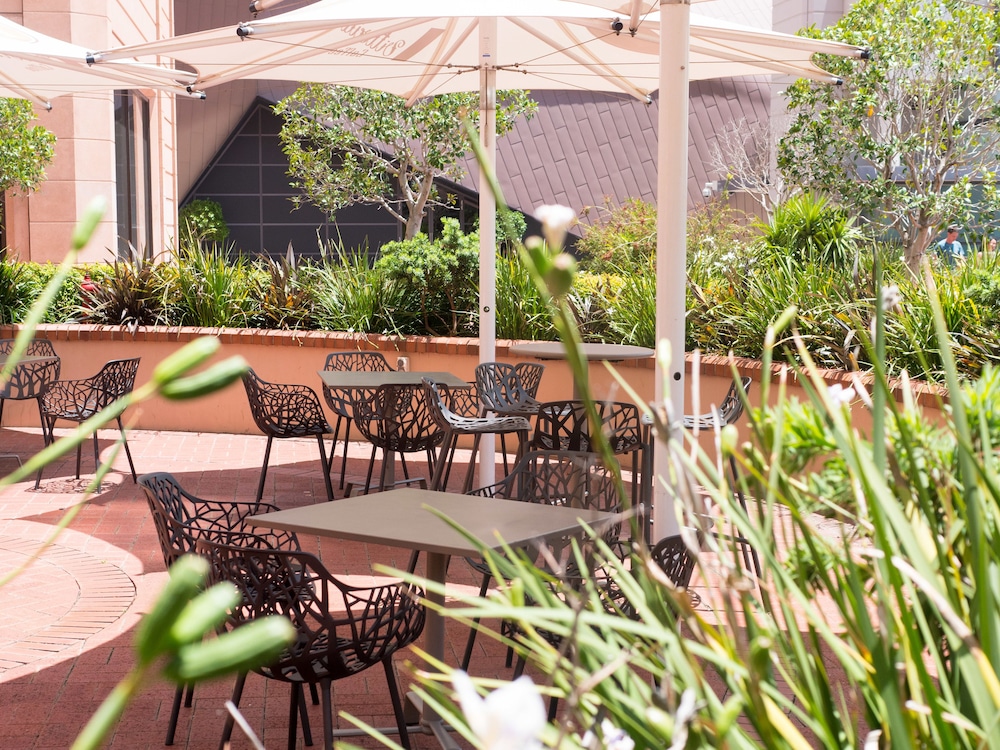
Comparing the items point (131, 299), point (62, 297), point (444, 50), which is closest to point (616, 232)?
point (131, 299)

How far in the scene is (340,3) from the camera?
20.2 feet

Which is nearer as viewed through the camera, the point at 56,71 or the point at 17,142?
the point at 56,71

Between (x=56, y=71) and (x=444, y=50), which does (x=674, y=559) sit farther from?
(x=56, y=71)

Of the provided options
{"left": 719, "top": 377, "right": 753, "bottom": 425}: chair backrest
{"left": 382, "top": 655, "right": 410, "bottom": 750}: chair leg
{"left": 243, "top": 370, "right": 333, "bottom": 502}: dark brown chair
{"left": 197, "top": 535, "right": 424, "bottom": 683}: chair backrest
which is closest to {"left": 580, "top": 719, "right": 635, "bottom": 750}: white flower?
{"left": 197, "top": 535, "right": 424, "bottom": 683}: chair backrest

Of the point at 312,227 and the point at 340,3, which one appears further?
the point at 312,227

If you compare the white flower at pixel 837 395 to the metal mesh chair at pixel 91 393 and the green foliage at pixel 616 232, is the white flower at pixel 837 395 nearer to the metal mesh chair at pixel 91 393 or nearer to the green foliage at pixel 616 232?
the metal mesh chair at pixel 91 393

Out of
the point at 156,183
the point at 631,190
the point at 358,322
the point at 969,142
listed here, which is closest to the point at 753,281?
the point at 358,322

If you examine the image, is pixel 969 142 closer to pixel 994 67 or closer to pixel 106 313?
pixel 994 67

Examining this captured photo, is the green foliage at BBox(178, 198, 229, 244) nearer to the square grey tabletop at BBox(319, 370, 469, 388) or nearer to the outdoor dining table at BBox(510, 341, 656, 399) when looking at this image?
the square grey tabletop at BBox(319, 370, 469, 388)

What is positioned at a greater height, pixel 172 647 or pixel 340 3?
pixel 340 3

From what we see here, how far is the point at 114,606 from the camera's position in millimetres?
5195

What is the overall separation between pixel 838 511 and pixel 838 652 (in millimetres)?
197

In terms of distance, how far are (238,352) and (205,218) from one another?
19541 mm

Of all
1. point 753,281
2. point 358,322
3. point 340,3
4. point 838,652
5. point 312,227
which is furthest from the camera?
point 312,227
